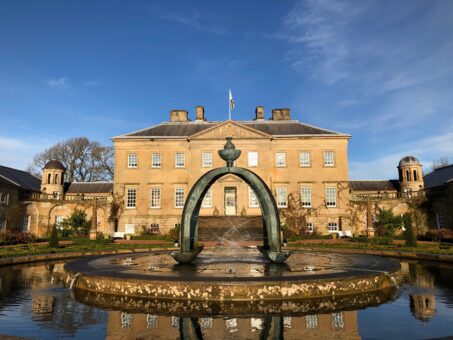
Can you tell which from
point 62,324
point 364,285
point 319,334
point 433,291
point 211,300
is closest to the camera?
point 319,334

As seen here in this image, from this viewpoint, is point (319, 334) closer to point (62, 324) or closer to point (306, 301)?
point (306, 301)

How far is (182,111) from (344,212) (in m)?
21.8

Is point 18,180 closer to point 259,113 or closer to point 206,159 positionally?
point 206,159

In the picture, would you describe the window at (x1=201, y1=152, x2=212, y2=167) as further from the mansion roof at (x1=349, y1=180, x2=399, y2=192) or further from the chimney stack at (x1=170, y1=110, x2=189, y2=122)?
the mansion roof at (x1=349, y1=180, x2=399, y2=192)

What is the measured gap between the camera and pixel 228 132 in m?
36.0

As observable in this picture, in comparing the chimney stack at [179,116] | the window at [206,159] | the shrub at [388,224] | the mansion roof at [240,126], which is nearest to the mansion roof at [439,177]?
the shrub at [388,224]

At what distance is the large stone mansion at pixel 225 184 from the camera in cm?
3525

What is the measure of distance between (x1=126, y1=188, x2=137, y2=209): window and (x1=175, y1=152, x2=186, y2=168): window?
17.8ft

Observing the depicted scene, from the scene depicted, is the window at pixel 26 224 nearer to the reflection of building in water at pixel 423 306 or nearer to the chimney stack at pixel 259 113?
the chimney stack at pixel 259 113

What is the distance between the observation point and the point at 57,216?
1447 inches

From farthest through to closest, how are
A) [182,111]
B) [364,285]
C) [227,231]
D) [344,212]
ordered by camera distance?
1. [182,111]
2. [344,212]
3. [227,231]
4. [364,285]

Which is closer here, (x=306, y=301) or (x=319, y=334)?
(x=319, y=334)

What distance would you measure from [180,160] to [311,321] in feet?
105

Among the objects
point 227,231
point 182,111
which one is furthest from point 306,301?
point 182,111
